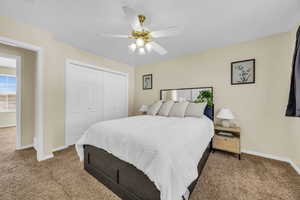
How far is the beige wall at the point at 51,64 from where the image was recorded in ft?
6.70

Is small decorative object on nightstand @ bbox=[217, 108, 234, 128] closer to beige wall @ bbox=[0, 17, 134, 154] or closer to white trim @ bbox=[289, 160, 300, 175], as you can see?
white trim @ bbox=[289, 160, 300, 175]

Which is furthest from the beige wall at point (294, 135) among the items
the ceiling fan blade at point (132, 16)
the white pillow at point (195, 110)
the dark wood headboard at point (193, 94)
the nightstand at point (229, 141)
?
the ceiling fan blade at point (132, 16)

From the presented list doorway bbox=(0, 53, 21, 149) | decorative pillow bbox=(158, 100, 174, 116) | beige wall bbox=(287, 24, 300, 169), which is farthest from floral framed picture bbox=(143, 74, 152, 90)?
doorway bbox=(0, 53, 21, 149)

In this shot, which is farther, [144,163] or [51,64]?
[51,64]

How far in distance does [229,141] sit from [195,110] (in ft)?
2.94

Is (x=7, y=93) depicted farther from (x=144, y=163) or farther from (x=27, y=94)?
(x=144, y=163)

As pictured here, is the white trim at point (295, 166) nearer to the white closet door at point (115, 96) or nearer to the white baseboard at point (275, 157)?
the white baseboard at point (275, 157)

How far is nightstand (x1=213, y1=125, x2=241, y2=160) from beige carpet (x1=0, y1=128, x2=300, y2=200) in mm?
221

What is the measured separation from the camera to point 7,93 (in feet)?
16.6

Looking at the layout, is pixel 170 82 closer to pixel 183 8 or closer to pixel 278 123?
pixel 183 8

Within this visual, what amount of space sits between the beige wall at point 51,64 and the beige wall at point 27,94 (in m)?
0.84

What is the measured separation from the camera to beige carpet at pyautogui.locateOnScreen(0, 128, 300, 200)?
1.48m

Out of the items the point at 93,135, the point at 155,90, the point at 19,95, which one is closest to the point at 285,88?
the point at 155,90

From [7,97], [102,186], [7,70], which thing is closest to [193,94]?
[102,186]
